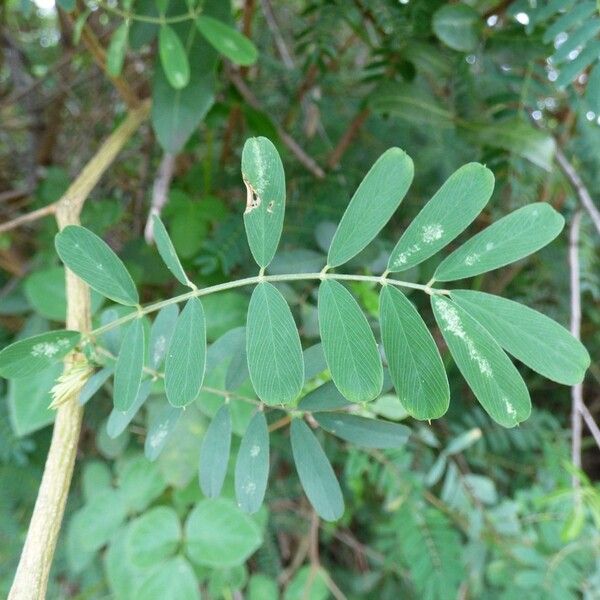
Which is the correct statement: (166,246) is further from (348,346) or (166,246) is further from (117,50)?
(117,50)

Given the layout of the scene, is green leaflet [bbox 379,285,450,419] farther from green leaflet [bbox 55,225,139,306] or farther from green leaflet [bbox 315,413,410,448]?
green leaflet [bbox 55,225,139,306]

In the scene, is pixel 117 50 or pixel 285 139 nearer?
pixel 117 50

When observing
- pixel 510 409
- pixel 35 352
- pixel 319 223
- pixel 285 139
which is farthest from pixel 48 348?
pixel 285 139

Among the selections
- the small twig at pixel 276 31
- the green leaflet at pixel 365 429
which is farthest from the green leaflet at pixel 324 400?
the small twig at pixel 276 31

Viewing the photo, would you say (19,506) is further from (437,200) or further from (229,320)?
(437,200)

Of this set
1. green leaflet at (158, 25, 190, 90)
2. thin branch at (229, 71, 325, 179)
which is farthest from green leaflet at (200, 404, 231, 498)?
thin branch at (229, 71, 325, 179)

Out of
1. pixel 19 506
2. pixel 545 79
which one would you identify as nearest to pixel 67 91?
pixel 19 506

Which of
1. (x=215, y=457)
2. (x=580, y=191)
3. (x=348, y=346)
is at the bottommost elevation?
(x=580, y=191)
